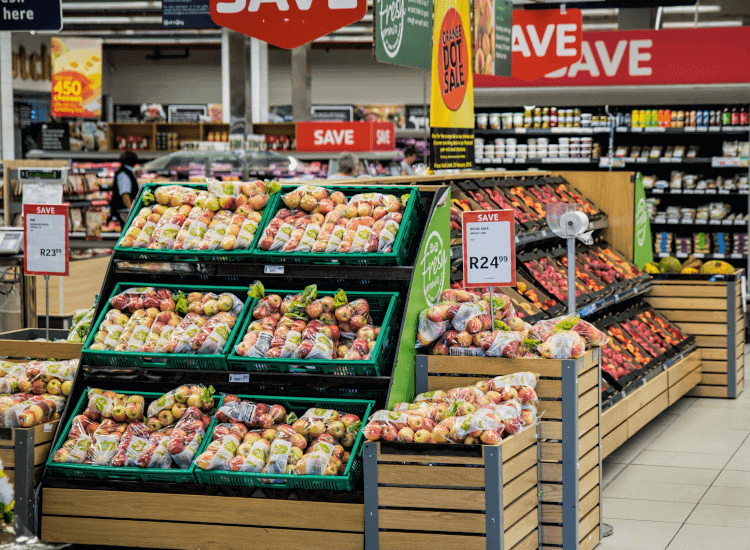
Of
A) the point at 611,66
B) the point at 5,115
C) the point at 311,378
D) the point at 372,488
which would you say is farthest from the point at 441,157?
the point at 5,115

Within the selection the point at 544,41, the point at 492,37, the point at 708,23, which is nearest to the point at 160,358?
the point at 492,37

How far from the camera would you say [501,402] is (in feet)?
12.4

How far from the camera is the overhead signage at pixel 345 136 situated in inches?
510

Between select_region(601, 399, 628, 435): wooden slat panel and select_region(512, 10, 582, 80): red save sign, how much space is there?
10.1 ft

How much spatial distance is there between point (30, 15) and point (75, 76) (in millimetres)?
9244

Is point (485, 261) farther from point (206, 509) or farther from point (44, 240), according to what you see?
point (44, 240)

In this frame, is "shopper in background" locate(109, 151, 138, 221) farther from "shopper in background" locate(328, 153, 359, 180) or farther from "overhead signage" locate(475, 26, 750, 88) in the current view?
"overhead signage" locate(475, 26, 750, 88)

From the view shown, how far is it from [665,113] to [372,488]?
7.63 meters

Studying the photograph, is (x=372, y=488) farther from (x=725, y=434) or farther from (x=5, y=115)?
(x=5, y=115)

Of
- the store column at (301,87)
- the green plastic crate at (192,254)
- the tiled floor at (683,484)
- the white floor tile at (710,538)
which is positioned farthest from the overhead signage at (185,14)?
the white floor tile at (710,538)

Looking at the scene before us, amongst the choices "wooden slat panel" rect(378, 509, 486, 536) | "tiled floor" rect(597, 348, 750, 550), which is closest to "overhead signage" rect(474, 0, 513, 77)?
"tiled floor" rect(597, 348, 750, 550)

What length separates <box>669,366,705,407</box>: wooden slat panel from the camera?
6.96m

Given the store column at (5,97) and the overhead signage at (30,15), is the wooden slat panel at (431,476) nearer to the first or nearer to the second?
the overhead signage at (30,15)

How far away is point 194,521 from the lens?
3.70 metres
